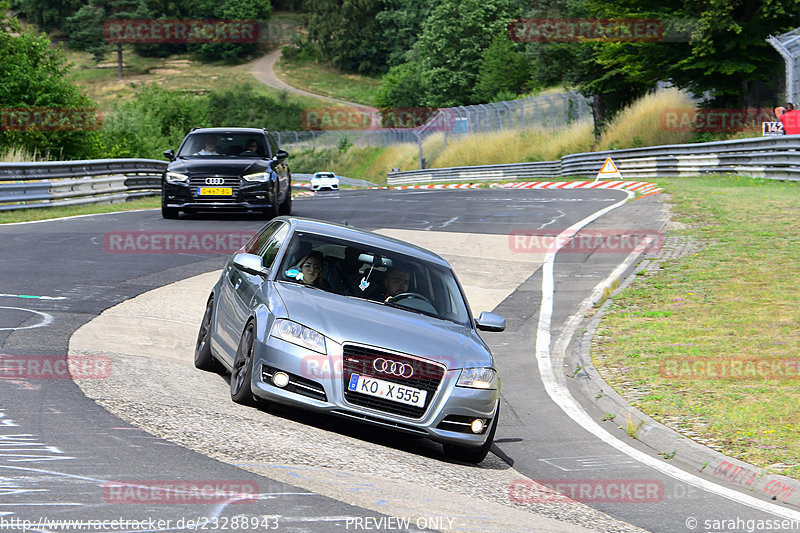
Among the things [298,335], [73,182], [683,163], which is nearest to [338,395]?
[298,335]

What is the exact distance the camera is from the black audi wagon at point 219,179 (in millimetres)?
21156

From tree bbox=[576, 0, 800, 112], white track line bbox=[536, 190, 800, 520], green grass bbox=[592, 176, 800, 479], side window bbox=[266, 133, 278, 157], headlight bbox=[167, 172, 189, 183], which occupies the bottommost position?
white track line bbox=[536, 190, 800, 520]

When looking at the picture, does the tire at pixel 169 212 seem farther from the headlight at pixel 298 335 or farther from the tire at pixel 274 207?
the headlight at pixel 298 335

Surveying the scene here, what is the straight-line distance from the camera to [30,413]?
678 centimetres

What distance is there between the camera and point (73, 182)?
25453 mm

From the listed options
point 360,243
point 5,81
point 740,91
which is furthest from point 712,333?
point 740,91

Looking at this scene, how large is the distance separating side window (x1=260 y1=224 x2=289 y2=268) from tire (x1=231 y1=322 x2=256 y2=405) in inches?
37.0

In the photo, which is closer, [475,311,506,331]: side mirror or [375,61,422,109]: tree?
[475,311,506,331]: side mirror

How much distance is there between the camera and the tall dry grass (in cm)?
4466

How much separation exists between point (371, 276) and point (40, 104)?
2769 centimetres

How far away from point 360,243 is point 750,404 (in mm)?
3644

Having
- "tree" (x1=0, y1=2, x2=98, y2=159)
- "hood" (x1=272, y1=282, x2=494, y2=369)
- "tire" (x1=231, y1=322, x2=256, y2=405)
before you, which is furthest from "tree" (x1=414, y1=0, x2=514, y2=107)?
"tire" (x1=231, y1=322, x2=256, y2=405)

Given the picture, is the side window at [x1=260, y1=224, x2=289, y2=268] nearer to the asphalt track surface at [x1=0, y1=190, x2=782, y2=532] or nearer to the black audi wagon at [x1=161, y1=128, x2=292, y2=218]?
the asphalt track surface at [x1=0, y1=190, x2=782, y2=532]

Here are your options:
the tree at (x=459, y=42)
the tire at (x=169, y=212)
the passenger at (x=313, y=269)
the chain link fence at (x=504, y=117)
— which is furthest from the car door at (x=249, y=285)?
the tree at (x=459, y=42)
